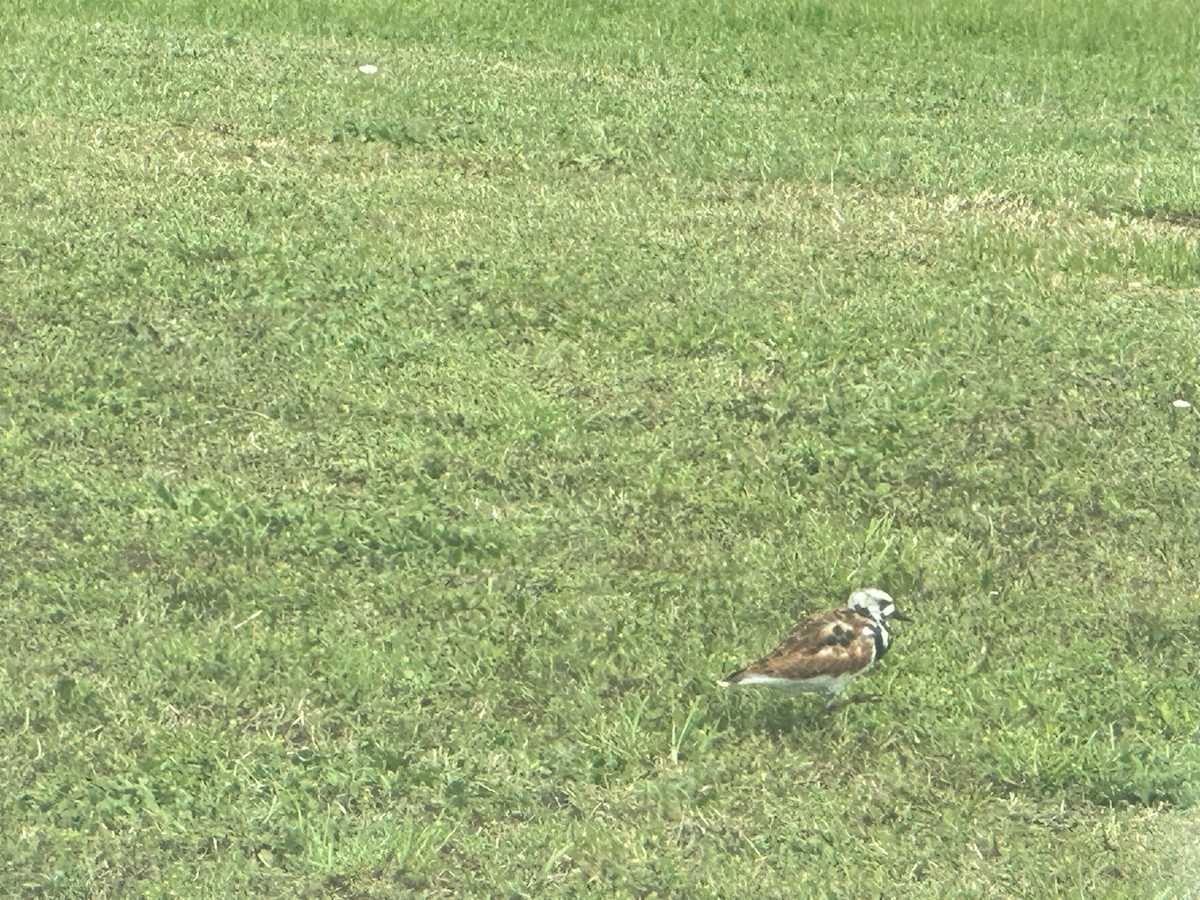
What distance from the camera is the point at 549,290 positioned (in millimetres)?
8125

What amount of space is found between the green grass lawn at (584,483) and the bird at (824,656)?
0.15 m

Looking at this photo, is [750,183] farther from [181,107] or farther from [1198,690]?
[1198,690]

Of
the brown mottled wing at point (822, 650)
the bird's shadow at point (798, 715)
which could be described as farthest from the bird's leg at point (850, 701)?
the brown mottled wing at point (822, 650)

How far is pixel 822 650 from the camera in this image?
5199mm

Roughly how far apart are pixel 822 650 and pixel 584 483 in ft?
5.57

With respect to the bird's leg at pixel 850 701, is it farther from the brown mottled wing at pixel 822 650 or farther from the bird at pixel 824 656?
the brown mottled wing at pixel 822 650

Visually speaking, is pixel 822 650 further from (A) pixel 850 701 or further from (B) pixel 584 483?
(B) pixel 584 483

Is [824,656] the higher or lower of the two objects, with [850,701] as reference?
higher

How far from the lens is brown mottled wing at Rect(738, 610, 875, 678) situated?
519cm

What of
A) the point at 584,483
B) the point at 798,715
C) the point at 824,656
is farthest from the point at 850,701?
the point at 584,483

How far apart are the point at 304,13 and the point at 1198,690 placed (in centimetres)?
907

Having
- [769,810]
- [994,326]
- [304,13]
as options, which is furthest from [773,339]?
[304,13]

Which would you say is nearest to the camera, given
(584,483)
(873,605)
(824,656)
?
(824,656)

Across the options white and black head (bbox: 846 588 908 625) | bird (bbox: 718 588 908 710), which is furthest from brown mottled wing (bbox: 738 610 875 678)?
white and black head (bbox: 846 588 908 625)
